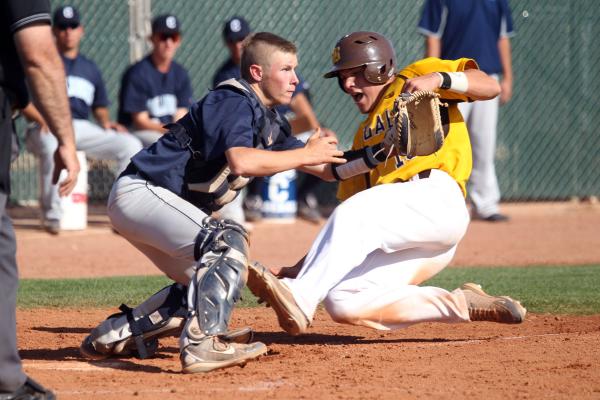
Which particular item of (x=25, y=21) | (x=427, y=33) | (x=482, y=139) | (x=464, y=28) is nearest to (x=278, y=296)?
(x=25, y=21)

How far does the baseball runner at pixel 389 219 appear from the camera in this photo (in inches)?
178

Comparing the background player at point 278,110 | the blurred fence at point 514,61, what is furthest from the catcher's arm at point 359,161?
the blurred fence at point 514,61

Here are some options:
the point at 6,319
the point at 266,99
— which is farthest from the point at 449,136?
the point at 6,319

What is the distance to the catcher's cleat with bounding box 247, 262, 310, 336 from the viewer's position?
4320mm

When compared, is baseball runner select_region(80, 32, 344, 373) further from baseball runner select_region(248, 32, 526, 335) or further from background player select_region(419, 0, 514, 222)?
background player select_region(419, 0, 514, 222)

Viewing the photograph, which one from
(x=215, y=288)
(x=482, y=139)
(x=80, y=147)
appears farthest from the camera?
(x=482, y=139)

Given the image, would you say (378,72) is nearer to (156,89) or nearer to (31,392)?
(31,392)

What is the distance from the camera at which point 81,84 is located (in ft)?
33.3

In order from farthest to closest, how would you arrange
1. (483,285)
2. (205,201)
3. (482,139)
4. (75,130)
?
(482,139) < (75,130) < (483,285) < (205,201)

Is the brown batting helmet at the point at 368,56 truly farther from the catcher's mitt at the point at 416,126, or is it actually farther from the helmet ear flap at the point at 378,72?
the catcher's mitt at the point at 416,126

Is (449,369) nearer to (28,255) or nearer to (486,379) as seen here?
(486,379)

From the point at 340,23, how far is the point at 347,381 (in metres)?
8.70

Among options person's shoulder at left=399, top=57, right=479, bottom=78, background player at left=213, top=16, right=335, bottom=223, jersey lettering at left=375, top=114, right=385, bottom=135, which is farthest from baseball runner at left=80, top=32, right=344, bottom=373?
background player at left=213, top=16, right=335, bottom=223

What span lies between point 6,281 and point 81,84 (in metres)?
6.96
